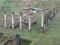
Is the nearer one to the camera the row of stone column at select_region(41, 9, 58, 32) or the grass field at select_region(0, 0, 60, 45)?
the grass field at select_region(0, 0, 60, 45)

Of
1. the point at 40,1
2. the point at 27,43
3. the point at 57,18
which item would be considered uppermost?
the point at 40,1

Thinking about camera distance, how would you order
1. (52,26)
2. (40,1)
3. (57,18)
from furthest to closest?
(40,1) < (57,18) < (52,26)

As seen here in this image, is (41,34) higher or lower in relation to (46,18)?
lower

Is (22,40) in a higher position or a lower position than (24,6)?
lower

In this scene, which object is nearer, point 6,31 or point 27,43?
point 27,43

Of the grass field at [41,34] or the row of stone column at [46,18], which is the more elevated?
the row of stone column at [46,18]

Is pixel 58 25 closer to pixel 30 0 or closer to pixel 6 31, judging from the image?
pixel 6 31

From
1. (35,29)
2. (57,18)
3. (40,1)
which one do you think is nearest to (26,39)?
(35,29)

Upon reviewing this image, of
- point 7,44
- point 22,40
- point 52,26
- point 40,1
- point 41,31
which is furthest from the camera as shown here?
point 40,1

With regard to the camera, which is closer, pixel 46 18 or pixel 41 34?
pixel 41 34

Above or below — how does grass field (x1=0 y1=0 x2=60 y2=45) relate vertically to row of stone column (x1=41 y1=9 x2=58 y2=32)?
below

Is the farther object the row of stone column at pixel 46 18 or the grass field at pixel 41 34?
the row of stone column at pixel 46 18
